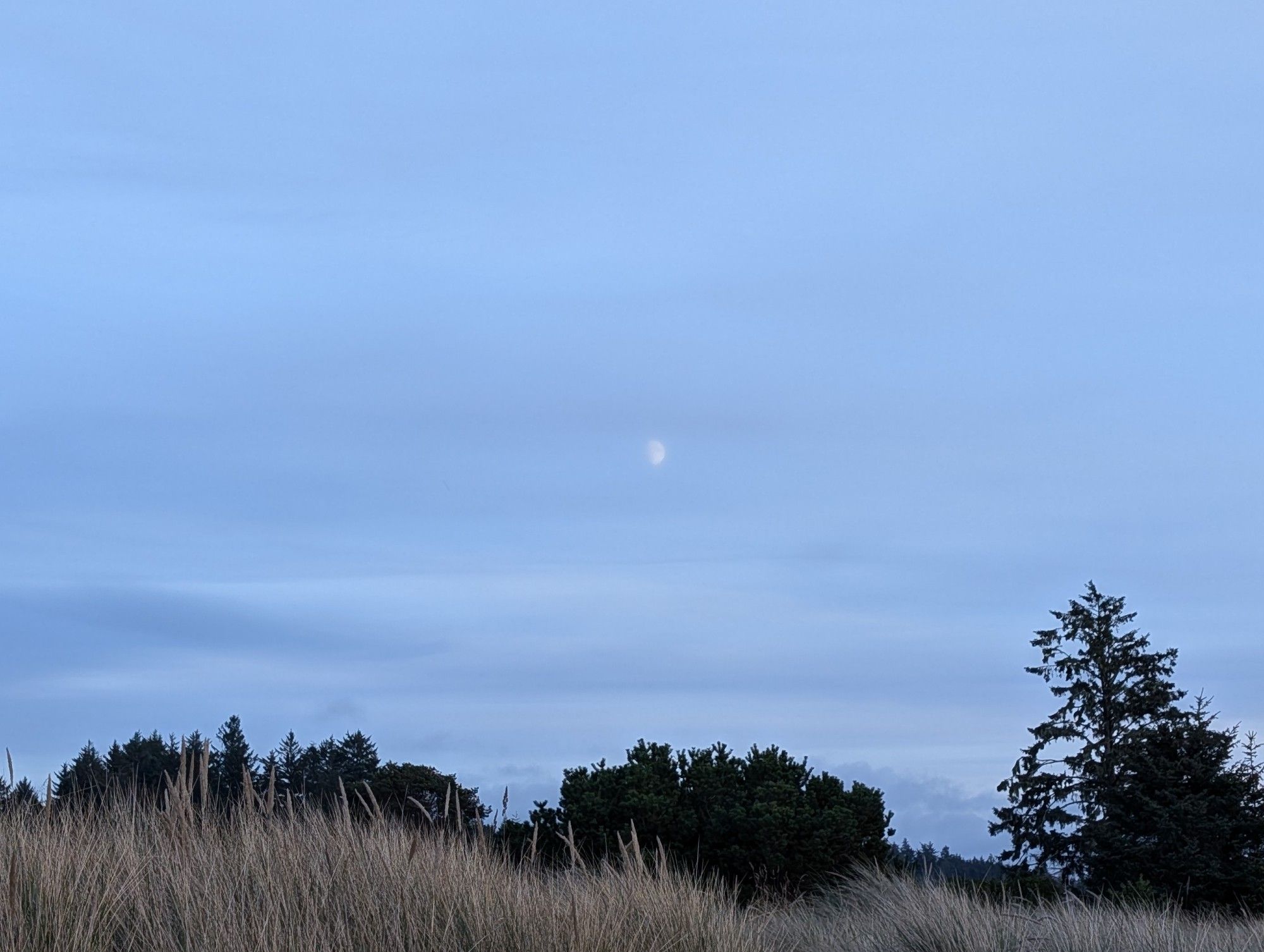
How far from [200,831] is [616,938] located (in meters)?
3.59

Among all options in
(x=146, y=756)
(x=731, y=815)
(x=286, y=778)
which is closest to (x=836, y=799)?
(x=731, y=815)

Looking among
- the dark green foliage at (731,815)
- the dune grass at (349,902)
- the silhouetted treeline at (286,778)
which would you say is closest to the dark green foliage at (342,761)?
the silhouetted treeline at (286,778)

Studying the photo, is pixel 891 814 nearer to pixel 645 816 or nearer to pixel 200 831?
pixel 645 816

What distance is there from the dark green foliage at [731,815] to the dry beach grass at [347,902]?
579 cm

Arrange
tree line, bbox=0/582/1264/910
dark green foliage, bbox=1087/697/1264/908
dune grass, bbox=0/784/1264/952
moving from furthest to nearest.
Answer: dark green foliage, bbox=1087/697/1264/908 < tree line, bbox=0/582/1264/910 < dune grass, bbox=0/784/1264/952

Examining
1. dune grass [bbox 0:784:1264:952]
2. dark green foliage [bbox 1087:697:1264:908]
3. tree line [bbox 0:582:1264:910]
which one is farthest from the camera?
dark green foliage [bbox 1087:697:1264:908]

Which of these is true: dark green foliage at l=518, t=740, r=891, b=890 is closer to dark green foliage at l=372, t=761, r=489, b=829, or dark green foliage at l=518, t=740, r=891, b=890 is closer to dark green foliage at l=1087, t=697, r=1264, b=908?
dark green foliage at l=372, t=761, r=489, b=829

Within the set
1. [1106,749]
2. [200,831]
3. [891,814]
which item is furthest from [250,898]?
[1106,749]

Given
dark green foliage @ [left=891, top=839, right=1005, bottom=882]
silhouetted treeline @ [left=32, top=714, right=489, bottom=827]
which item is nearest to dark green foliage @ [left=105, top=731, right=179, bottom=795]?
silhouetted treeline @ [left=32, top=714, right=489, bottom=827]

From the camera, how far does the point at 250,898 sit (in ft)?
25.4

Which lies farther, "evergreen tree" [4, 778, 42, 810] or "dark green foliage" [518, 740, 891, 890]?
"dark green foliage" [518, 740, 891, 890]

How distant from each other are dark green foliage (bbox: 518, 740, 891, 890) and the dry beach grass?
5786mm

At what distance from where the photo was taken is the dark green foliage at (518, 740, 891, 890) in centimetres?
1694

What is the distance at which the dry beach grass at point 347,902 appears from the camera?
716 cm
